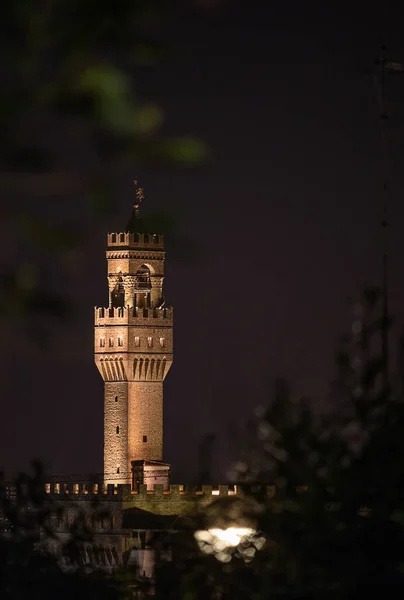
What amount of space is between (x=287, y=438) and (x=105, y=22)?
8452mm

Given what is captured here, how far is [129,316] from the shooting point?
64.1 m

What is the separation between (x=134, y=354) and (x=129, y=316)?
1449mm

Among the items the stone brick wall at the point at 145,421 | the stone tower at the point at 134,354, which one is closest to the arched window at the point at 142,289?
the stone tower at the point at 134,354

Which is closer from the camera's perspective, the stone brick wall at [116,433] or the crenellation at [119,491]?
the crenellation at [119,491]

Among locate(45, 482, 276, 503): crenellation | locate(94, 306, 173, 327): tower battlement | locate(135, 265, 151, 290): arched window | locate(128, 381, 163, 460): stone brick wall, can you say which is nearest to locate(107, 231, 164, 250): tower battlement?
locate(135, 265, 151, 290): arched window

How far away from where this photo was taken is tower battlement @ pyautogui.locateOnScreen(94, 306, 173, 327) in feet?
210

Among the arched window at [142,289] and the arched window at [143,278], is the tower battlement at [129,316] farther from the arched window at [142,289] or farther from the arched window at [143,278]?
the arched window at [143,278]

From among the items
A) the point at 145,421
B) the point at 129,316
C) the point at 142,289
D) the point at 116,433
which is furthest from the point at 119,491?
the point at 142,289

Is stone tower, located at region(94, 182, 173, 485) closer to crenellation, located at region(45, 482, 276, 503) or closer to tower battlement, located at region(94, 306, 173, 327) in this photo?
tower battlement, located at region(94, 306, 173, 327)

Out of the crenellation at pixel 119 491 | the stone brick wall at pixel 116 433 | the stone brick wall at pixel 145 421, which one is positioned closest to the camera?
the crenellation at pixel 119 491

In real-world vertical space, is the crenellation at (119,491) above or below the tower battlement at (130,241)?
below

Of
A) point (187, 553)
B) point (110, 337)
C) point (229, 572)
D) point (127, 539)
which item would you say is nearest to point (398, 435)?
point (229, 572)

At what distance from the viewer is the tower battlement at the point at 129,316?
64062 mm

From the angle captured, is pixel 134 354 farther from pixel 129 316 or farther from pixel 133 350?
pixel 129 316
